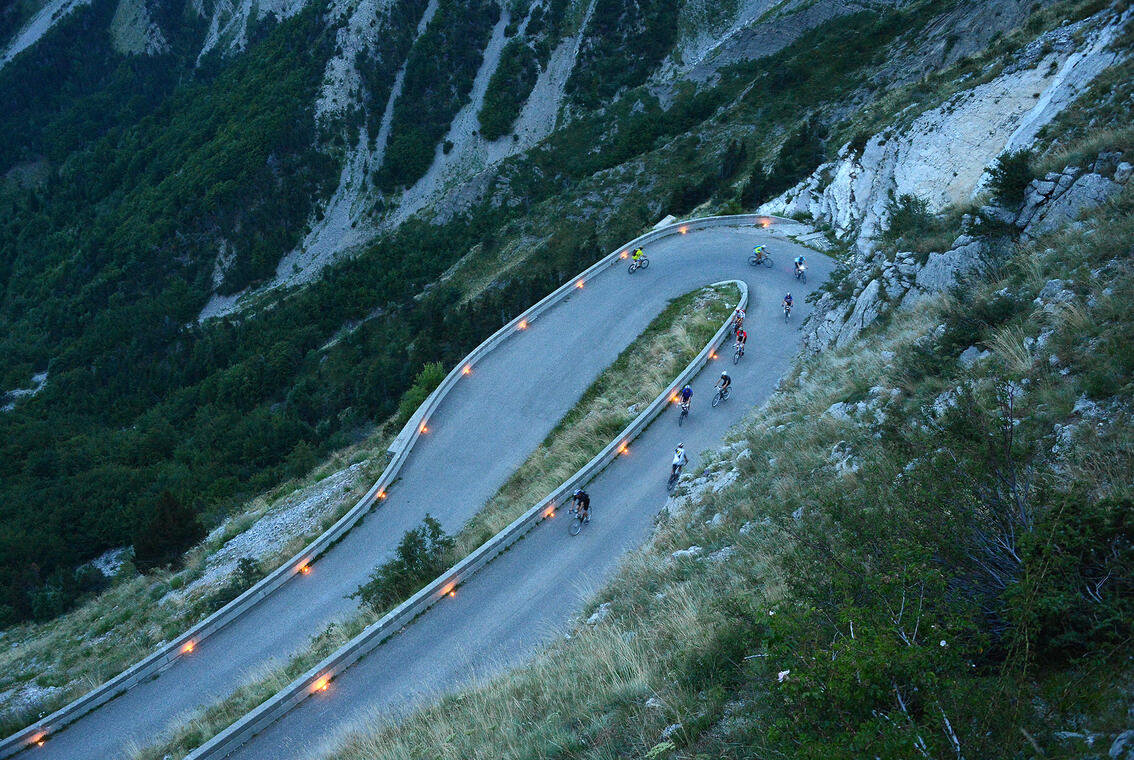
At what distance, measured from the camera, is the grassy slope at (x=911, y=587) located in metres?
3.29

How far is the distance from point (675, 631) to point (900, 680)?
347 centimetres

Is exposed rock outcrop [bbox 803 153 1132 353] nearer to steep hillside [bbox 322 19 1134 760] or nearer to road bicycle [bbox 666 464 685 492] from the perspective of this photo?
steep hillside [bbox 322 19 1134 760]

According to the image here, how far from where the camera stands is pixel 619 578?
34.5 feet

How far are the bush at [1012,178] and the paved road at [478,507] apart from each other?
8157 millimetres

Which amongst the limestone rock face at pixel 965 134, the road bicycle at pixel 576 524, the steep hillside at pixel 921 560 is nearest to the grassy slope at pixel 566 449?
the road bicycle at pixel 576 524

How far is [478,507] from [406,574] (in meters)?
4.08

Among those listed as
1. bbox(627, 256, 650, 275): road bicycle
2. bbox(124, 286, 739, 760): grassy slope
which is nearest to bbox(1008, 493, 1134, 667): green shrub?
bbox(124, 286, 739, 760): grassy slope

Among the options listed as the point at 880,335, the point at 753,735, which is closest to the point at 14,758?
the point at 753,735

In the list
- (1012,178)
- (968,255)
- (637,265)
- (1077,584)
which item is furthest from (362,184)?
(1077,584)

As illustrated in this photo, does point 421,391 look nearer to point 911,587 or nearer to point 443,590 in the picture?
point 443,590

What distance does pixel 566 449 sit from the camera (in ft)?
60.4

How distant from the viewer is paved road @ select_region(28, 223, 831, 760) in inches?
466

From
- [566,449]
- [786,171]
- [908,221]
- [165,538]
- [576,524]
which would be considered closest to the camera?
[576,524]

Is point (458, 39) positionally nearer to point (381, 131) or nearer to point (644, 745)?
point (381, 131)
